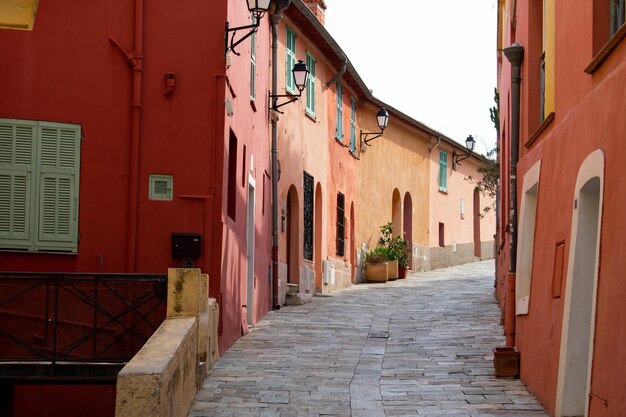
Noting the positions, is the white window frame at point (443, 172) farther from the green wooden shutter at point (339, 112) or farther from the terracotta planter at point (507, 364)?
the terracotta planter at point (507, 364)

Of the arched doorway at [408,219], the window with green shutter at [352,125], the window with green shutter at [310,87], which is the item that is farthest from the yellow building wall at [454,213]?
the window with green shutter at [310,87]

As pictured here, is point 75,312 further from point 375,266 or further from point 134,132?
point 375,266

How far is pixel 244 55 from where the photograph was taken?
599 inches

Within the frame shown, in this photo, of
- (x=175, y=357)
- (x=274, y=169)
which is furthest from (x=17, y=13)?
(x=274, y=169)

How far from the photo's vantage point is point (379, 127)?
Answer: 28031mm

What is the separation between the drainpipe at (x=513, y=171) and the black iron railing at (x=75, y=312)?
168 inches

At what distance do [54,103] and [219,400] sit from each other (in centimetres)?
463

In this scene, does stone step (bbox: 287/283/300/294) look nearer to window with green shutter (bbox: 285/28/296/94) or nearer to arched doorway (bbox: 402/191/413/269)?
window with green shutter (bbox: 285/28/296/94)

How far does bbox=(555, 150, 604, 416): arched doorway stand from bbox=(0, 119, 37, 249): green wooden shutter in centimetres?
681

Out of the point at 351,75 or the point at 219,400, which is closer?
the point at 219,400

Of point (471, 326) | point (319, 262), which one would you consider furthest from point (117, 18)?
point (319, 262)

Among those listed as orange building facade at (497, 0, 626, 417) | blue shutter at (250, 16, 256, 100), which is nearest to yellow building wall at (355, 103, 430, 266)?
blue shutter at (250, 16, 256, 100)

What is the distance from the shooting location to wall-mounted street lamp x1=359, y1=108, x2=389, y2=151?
87.4 ft

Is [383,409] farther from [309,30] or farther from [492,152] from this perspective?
[492,152]
